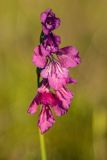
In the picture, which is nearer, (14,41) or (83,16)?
(14,41)

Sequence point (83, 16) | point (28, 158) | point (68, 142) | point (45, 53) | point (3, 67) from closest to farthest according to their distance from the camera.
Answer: point (45, 53), point (28, 158), point (68, 142), point (3, 67), point (83, 16)

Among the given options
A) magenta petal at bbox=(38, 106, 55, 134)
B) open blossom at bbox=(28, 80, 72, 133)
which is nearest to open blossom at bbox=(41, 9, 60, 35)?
open blossom at bbox=(28, 80, 72, 133)

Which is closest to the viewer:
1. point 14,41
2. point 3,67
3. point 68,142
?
point 68,142

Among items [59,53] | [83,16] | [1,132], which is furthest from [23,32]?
[59,53]

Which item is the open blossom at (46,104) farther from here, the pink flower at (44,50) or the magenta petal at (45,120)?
the pink flower at (44,50)

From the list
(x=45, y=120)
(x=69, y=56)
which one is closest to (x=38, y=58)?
(x=69, y=56)

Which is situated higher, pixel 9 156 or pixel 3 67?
pixel 3 67

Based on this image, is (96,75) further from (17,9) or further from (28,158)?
(28,158)

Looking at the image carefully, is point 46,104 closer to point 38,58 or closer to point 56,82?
point 56,82
